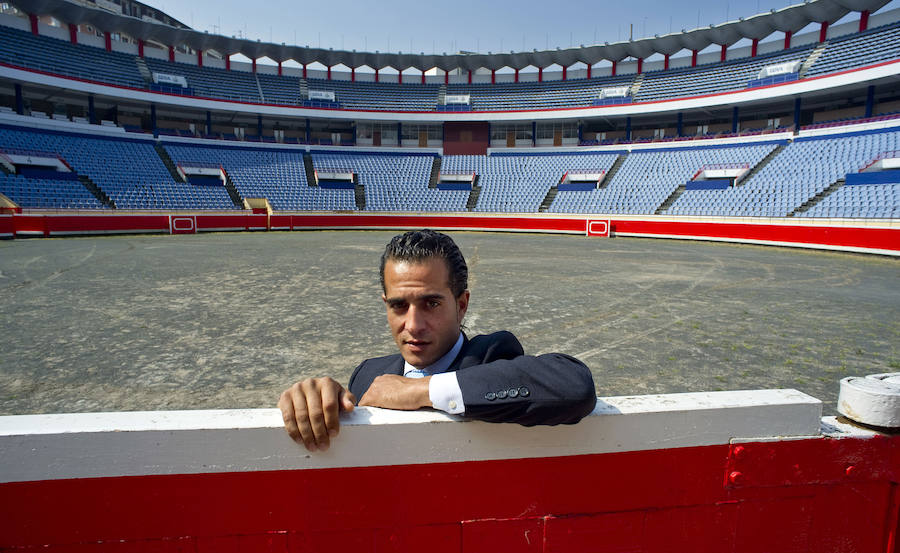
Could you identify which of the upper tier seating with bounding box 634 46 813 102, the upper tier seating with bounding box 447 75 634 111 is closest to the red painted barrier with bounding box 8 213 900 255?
the upper tier seating with bounding box 447 75 634 111

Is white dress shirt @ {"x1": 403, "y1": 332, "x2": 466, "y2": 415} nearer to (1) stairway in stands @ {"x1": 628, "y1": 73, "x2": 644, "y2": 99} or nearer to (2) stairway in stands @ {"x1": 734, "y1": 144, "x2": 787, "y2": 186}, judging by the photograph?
(2) stairway in stands @ {"x1": 734, "y1": 144, "x2": 787, "y2": 186}

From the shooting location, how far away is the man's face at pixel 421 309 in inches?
67.5

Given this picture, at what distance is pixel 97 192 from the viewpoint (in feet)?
87.9

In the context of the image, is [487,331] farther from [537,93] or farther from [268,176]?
[537,93]

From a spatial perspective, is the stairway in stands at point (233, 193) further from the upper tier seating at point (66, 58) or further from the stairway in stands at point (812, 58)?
the stairway in stands at point (812, 58)

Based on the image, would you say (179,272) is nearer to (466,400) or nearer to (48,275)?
(48,275)

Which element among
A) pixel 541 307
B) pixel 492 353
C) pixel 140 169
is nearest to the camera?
pixel 492 353

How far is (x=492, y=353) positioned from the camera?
166 cm

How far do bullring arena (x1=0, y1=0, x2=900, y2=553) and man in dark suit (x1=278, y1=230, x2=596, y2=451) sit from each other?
0.05m

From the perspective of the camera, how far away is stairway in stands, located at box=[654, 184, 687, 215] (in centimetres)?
2797

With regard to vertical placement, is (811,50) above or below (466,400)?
above

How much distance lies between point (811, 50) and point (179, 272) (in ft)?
131

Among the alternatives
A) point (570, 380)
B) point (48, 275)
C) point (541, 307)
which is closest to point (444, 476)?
point (570, 380)

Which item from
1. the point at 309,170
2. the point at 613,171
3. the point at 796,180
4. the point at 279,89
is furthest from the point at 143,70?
the point at 796,180
